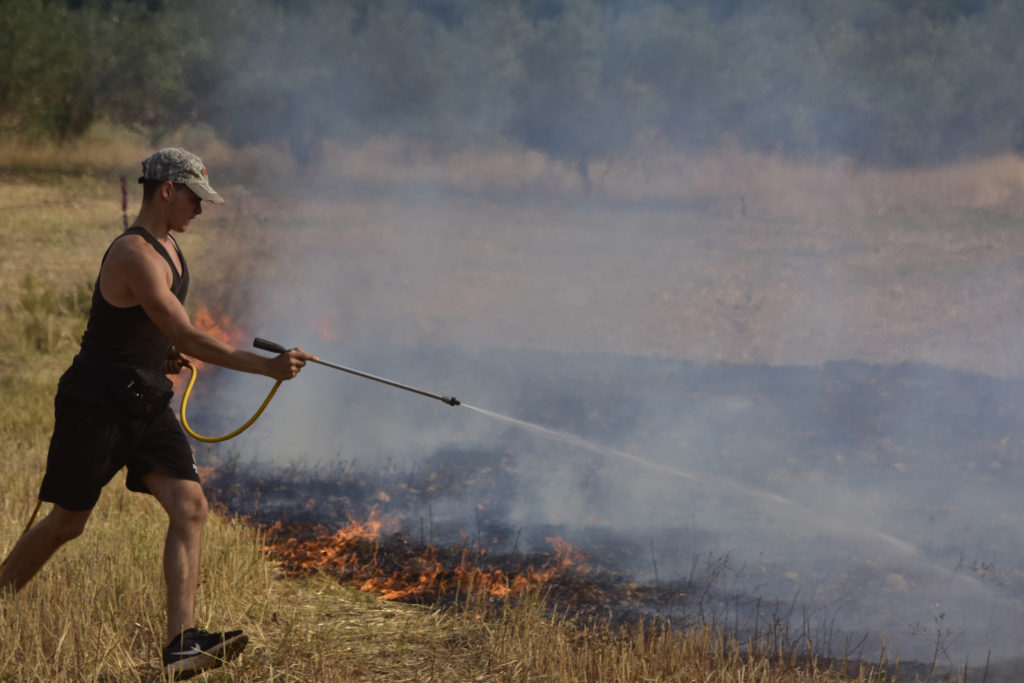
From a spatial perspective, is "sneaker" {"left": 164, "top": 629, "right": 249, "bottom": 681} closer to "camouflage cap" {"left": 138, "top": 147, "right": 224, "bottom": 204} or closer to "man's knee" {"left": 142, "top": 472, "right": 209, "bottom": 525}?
"man's knee" {"left": 142, "top": 472, "right": 209, "bottom": 525}

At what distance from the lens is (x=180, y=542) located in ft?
13.0

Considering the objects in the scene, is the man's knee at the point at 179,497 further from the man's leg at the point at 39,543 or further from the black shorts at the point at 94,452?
the man's leg at the point at 39,543

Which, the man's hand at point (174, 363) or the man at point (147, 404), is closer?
the man at point (147, 404)

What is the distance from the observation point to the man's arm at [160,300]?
3.88 metres

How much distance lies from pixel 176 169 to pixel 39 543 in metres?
1.86

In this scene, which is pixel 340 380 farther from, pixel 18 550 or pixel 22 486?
pixel 18 550

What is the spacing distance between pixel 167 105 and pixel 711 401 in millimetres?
27620

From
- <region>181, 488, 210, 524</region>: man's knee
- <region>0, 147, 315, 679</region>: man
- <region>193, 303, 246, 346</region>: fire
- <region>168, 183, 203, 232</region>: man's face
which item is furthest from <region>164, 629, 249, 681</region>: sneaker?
<region>193, 303, 246, 346</region>: fire

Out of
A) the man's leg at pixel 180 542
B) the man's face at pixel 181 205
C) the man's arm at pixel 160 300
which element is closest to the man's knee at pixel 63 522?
the man's leg at pixel 180 542

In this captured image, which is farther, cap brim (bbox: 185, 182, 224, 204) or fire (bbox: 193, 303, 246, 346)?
fire (bbox: 193, 303, 246, 346)

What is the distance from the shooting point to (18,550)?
166 inches

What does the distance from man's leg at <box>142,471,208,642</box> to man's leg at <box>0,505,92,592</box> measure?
0.40 metres

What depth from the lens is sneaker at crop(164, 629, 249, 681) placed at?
3807 millimetres

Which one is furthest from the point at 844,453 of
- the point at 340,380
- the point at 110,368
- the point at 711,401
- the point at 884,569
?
the point at 110,368
